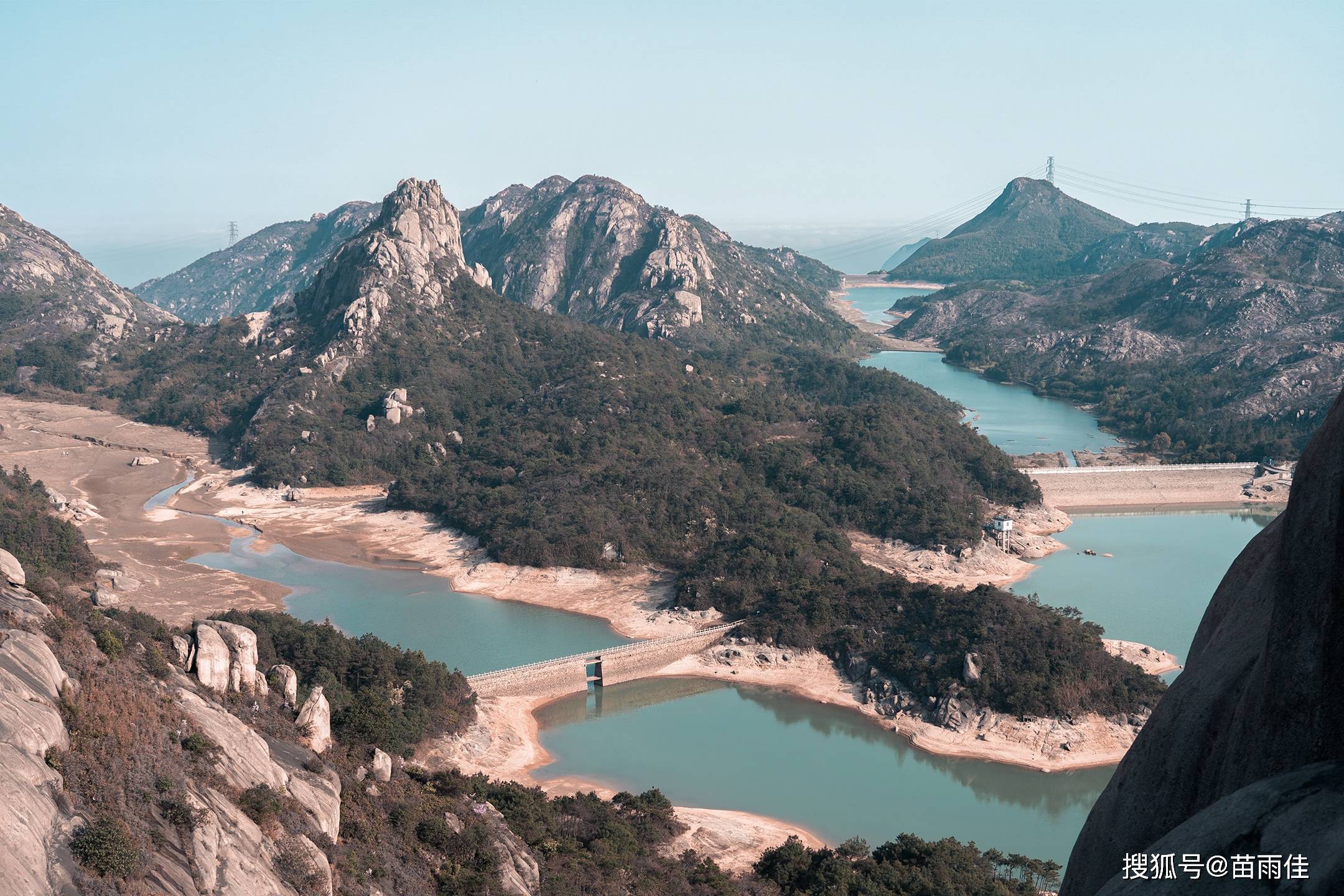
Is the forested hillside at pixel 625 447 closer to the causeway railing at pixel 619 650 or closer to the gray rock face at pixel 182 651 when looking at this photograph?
the causeway railing at pixel 619 650

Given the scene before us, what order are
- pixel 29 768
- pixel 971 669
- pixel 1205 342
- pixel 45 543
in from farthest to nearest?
pixel 1205 342
pixel 45 543
pixel 971 669
pixel 29 768

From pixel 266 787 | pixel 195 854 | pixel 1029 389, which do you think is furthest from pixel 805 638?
pixel 1029 389

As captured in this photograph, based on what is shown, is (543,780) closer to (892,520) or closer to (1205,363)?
(892,520)

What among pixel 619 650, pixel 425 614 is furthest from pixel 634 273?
pixel 619 650

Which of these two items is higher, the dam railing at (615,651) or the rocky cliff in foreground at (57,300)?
the rocky cliff in foreground at (57,300)

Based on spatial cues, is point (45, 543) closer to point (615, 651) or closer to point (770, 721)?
point (615, 651)

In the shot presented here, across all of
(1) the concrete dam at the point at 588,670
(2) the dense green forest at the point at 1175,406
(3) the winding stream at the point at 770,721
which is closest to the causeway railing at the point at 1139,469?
(2) the dense green forest at the point at 1175,406
